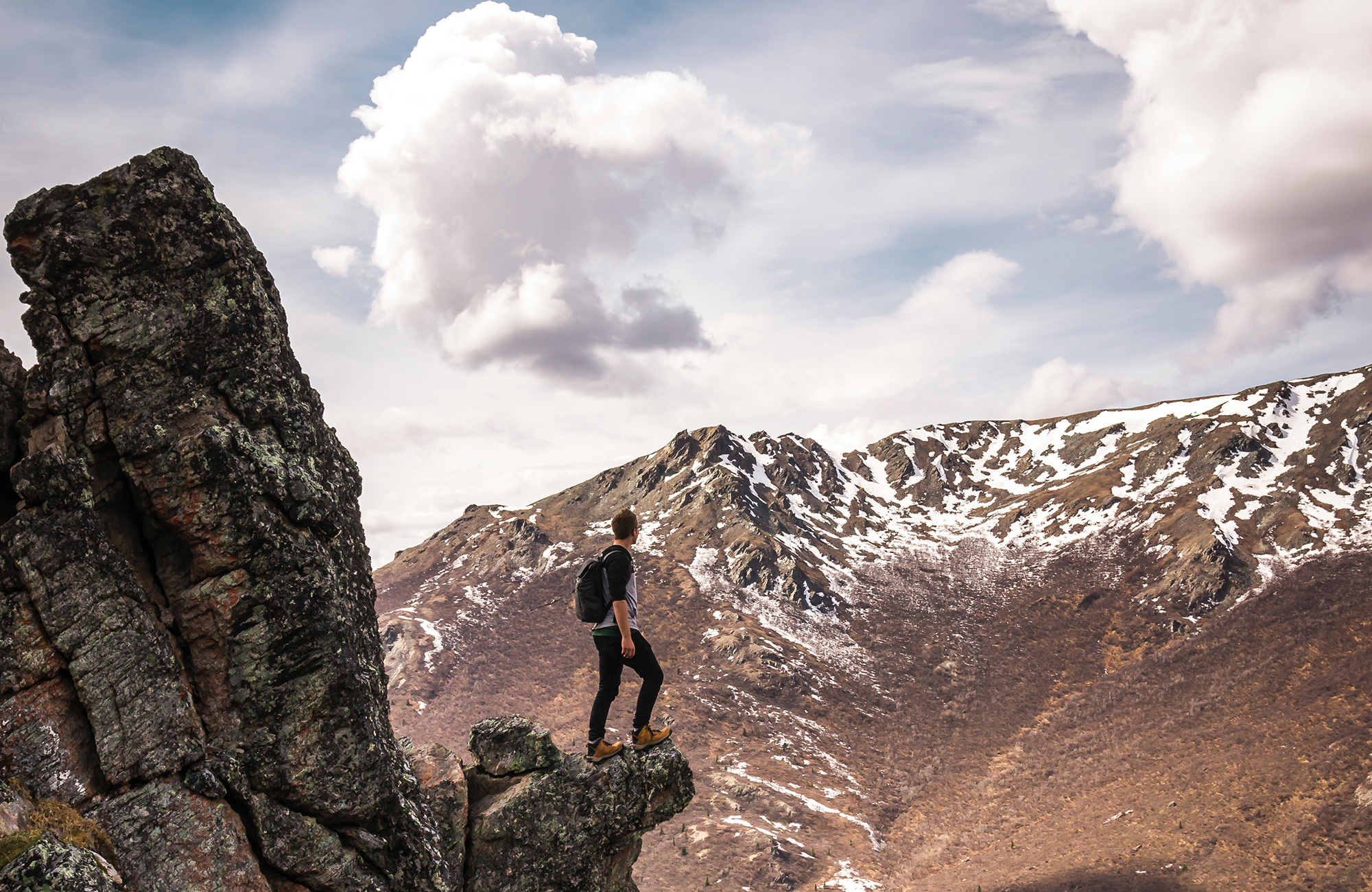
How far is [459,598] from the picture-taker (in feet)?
355

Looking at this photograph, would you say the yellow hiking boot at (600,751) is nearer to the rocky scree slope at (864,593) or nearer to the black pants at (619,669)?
the black pants at (619,669)

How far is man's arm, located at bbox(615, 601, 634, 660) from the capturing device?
38.4 feet

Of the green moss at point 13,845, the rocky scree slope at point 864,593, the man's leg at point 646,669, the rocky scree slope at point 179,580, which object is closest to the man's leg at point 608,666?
the man's leg at point 646,669

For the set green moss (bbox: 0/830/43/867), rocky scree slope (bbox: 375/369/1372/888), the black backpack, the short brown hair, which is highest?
the short brown hair

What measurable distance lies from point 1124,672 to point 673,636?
52.5m

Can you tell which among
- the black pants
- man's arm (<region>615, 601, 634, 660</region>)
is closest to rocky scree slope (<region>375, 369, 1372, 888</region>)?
the black pants

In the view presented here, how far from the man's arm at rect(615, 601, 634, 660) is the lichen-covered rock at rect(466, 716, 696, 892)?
12.1ft

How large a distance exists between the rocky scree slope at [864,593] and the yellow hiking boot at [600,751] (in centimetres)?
4324

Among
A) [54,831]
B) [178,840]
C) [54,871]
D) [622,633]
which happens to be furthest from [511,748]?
[54,871]

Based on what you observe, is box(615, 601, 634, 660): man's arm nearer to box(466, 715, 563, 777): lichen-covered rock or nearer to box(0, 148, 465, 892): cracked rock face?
box(466, 715, 563, 777): lichen-covered rock

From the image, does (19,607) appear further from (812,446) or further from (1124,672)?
(812,446)

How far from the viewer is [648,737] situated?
14156mm

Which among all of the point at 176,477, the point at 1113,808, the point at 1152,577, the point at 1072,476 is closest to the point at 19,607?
the point at 176,477

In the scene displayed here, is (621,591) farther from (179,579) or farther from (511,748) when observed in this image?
(179,579)
